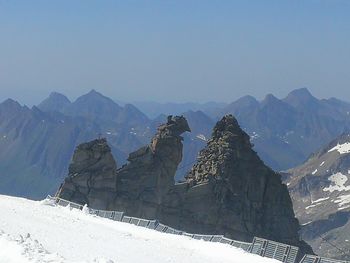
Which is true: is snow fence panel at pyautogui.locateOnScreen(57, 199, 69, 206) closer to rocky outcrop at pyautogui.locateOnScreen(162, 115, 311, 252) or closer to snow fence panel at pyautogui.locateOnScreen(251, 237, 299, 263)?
snow fence panel at pyautogui.locateOnScreen(251, 237, 299, 263)

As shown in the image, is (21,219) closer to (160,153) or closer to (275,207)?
(160,153)

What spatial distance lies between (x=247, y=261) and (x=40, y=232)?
13.8 m

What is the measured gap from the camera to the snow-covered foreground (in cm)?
3572

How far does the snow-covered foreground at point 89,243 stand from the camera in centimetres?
3572

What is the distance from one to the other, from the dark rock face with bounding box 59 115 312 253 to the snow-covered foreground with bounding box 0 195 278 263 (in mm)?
43648

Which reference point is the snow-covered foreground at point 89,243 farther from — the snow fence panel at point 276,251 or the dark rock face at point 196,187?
the dark rock face at point 196,187

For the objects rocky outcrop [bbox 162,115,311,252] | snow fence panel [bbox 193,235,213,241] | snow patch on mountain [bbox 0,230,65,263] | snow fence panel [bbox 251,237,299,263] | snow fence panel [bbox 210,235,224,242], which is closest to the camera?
snow patch on mountain [bbox 0,230,65,263]

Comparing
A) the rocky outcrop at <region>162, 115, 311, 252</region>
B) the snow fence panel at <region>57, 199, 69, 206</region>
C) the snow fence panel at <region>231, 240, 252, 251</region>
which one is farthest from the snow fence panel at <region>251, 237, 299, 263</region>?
the rocky outcrop at <region>162, 115, 311, 252</region>

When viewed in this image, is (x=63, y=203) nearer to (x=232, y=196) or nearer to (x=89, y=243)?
(x=89, y=243)

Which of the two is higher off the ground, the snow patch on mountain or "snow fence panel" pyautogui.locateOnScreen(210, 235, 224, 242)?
"snow fence panel" pyautogui.locateOnScreen(210, 235, 224, 242)

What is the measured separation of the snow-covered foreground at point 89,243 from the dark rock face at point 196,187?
4365 centimetres

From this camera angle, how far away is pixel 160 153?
378ft

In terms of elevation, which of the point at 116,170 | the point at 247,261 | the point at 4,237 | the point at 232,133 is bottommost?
the point at 4,237

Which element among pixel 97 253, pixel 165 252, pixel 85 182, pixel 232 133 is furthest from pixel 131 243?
pixel 232 133
